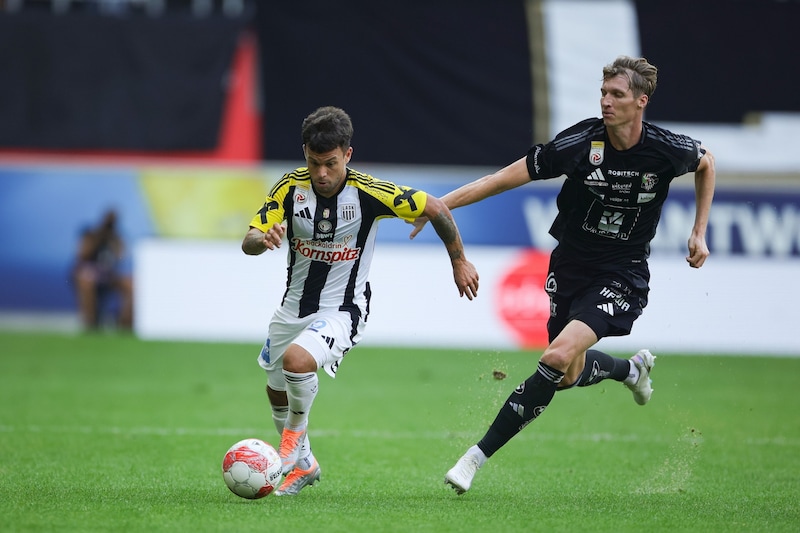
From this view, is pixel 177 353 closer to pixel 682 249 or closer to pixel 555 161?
pixel 682 249

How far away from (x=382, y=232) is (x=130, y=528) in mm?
11254

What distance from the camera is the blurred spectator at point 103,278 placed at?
680 inches

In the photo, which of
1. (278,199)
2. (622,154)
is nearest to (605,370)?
(622,154)

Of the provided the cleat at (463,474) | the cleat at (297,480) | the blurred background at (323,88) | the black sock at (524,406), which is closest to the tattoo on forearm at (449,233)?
the black sock at (524,406)

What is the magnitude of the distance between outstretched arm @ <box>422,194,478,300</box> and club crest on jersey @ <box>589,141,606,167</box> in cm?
94

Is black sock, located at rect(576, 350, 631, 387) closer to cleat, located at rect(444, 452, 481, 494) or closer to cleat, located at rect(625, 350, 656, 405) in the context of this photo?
cleat, located at rect(625, 350, 656, 405)

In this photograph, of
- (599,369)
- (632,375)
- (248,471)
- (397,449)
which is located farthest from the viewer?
(397,449)

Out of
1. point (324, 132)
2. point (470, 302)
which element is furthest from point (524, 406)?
point (470, 302)

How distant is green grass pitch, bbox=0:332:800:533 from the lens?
5.85 m

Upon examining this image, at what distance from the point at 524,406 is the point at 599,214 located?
1303 millimetres

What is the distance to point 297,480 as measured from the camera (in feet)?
21.7

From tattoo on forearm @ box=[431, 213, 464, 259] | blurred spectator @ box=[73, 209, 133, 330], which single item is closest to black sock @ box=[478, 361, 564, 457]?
tattoo on forearm @ box=[431, 213, 464, 259]

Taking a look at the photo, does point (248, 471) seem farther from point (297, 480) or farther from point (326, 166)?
point (326, 166)

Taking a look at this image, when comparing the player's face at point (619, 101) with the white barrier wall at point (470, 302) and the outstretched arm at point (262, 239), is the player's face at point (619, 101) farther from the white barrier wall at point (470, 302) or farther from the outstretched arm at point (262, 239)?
the white barrier wall at point (470, 302)
